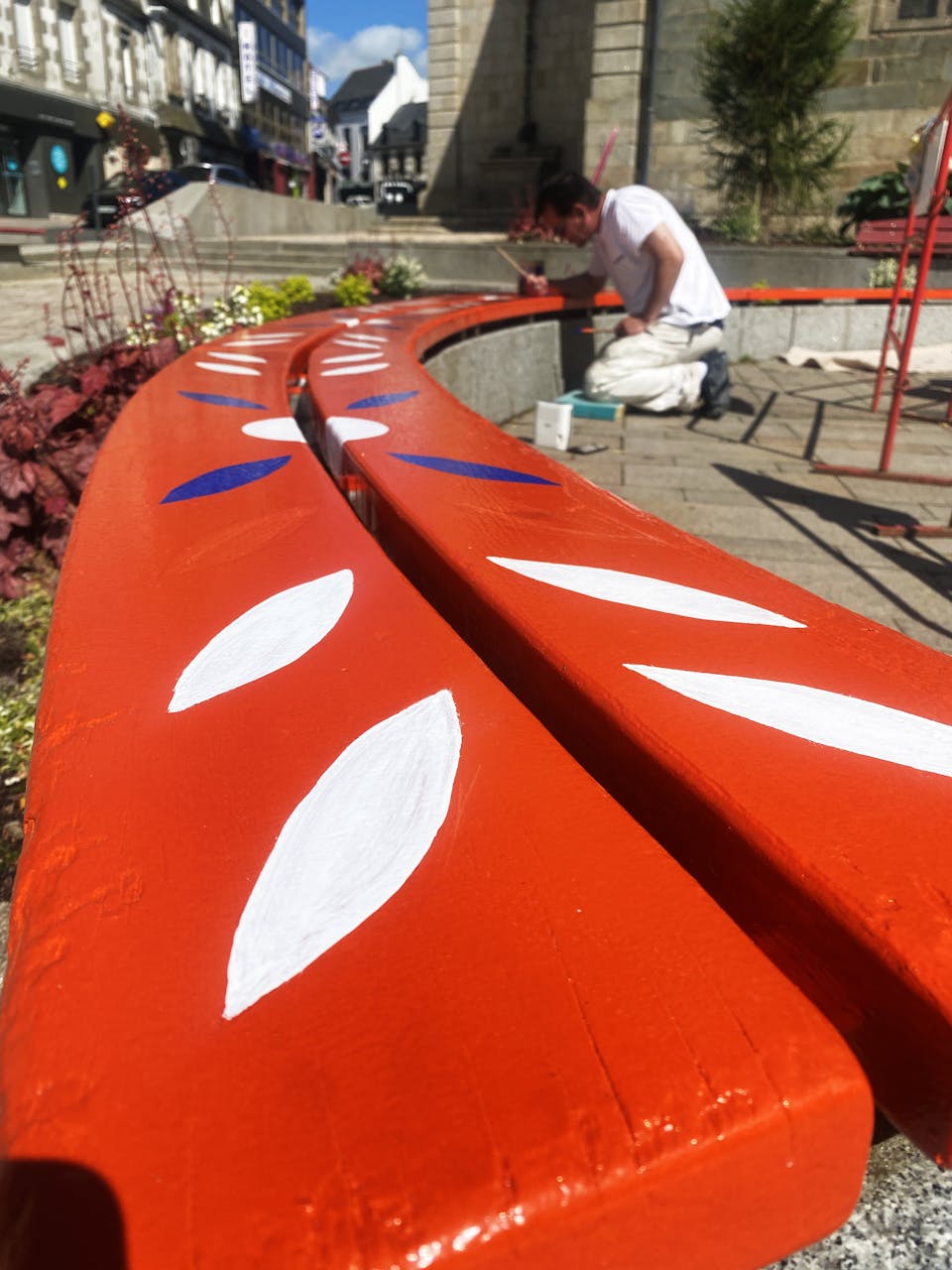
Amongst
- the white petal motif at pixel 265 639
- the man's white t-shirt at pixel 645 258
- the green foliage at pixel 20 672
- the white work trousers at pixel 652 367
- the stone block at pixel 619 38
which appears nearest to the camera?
the white petal motif at pixel 265 639

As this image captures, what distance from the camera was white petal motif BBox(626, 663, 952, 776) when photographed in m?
0.87

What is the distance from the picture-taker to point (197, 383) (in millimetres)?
3004

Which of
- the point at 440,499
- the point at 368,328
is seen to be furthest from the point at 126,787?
the point at 368,328

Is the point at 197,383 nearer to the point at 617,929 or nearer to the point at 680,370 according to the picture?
the point at 617,929

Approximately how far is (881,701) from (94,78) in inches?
1441

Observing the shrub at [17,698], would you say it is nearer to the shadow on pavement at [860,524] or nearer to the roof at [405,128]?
the shadow on pavement at [860,524]

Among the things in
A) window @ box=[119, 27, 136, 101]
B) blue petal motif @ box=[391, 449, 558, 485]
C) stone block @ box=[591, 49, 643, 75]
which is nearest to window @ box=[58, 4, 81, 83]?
window @ box=[119, 27, 136, 101]

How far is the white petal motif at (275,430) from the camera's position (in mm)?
2215

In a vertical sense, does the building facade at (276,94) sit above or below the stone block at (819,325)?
above

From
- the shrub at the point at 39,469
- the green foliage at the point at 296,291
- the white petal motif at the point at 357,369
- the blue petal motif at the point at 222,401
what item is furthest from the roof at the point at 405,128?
the blue petal motif at the point at 222,401

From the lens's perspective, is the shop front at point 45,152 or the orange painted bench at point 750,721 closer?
the orange painted bench at point 750,721

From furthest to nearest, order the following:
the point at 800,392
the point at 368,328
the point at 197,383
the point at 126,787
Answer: the point at 800,392
the point at 368,328
the point at 197,383
the point at 126,787

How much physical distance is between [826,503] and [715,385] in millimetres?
2332

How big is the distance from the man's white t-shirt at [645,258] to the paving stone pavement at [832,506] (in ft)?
2.52
